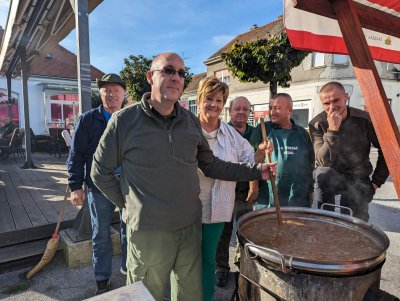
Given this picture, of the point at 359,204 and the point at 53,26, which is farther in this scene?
the point at 53,26

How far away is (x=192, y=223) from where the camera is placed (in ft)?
6.23

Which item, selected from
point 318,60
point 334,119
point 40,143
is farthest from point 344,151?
point 318,60

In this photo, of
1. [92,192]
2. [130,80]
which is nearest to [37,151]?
[130,80]

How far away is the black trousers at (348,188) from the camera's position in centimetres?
261

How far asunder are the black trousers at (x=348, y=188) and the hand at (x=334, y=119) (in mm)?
396

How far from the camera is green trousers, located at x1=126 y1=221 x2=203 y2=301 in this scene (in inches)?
68.4

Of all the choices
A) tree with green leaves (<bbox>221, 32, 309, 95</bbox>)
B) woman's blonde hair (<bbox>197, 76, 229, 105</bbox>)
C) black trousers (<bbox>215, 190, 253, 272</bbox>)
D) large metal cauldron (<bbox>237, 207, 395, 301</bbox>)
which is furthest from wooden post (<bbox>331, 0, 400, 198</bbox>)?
tree with green leaves (<bbox>221, 32, 309, 95</bbox>)

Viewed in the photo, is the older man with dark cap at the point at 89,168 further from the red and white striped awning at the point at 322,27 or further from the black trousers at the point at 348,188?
the black trousers at the point at 348,188

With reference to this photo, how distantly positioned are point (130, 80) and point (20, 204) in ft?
35.1

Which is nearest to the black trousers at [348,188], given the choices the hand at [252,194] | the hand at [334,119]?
the hand at [334,119]

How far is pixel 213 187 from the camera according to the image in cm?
224

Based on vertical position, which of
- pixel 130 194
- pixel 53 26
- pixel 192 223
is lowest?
pixel 192 223

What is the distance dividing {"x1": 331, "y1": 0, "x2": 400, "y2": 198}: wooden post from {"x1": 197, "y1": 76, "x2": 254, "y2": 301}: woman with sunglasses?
39.5 inches

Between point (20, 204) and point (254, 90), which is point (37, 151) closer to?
point (20, 204)
